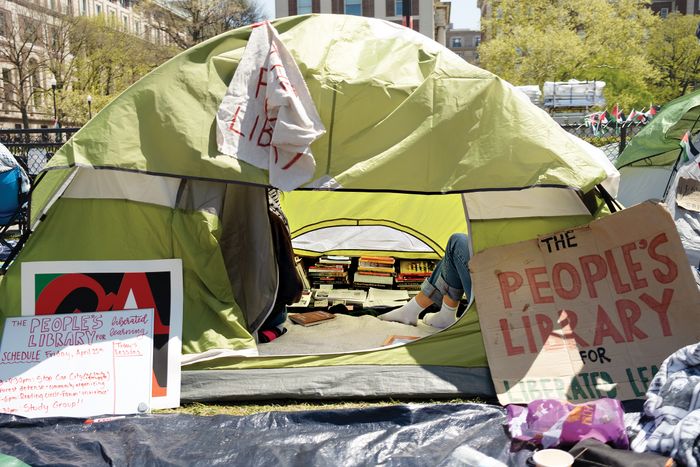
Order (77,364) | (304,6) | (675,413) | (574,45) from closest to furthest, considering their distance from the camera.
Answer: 1. (675,413)
2. (77,364)
3. (574,45)
4. (304,6)

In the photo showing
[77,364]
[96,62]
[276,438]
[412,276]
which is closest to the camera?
[276,438]

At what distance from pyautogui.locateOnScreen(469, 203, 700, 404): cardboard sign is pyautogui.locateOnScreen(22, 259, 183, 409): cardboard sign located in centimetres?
161

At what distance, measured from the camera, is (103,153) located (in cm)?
322

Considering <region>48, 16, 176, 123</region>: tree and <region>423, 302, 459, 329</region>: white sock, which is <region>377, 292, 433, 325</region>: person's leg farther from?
<region>48, 16, 176, 123</region>: tree

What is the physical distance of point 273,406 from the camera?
318 centimetres

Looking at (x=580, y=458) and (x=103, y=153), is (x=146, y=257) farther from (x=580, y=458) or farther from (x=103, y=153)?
(x=580, y=458)

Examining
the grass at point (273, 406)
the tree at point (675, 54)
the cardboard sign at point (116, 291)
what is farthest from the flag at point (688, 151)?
the tree at point (675, 54)

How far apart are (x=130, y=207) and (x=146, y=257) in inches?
11.2

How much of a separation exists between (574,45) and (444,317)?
27196 millimetres

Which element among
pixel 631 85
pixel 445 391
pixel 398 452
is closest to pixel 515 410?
pixel 445 391

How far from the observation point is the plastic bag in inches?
100

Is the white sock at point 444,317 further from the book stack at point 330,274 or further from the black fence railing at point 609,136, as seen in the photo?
the black fence railing at point 609,136

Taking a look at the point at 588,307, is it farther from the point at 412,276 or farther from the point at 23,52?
the point at 23,52

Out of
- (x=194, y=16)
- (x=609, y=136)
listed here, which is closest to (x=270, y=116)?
(x=609, y=136)
